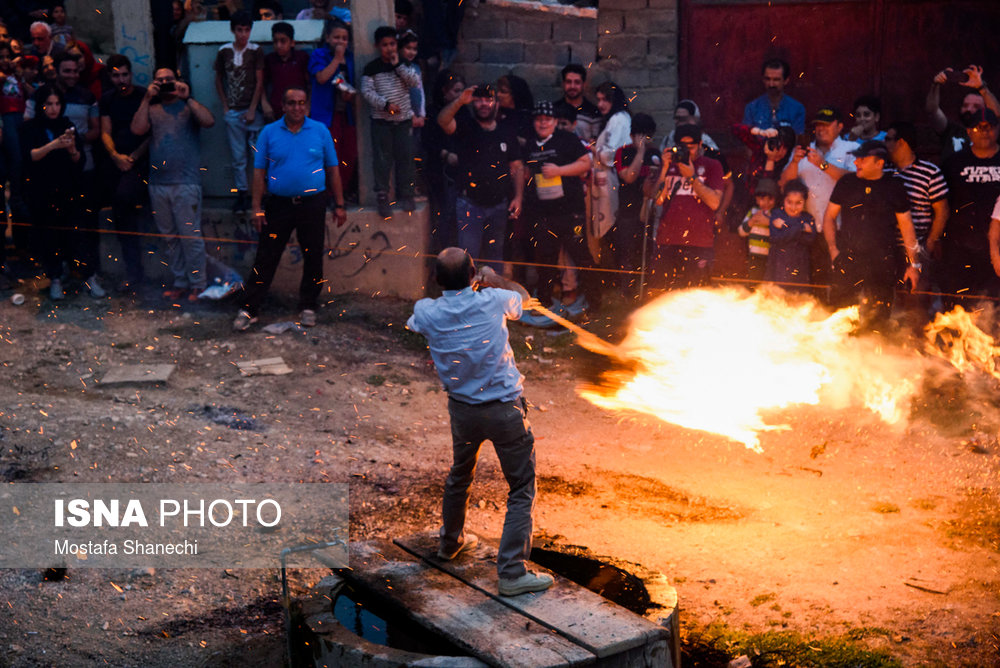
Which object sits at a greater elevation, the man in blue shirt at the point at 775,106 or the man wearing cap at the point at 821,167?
the man in blue shirt at the point at 775,106

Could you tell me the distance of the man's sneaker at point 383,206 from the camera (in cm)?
1192

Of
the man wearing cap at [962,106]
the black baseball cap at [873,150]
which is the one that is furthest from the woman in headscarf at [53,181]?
the man wearing cap at [962,106]

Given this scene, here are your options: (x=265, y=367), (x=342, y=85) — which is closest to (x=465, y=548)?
(x=265, y=367)

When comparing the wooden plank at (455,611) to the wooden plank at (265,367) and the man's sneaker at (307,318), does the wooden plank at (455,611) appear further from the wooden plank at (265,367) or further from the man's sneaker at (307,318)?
the man's sneaker at (307,318)

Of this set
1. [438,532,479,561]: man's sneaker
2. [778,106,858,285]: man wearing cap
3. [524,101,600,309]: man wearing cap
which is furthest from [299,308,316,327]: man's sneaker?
[438,532,479,561]: man's sneaker

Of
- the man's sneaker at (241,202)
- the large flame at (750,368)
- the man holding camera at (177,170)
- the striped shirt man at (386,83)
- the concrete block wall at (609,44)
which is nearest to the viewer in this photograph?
the large flame at (750,368)

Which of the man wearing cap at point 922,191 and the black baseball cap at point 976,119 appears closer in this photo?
the black baseball cap at point 976,119

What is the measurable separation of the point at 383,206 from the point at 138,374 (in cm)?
336

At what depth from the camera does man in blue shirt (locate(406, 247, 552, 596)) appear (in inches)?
225

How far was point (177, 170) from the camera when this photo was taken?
11.5m

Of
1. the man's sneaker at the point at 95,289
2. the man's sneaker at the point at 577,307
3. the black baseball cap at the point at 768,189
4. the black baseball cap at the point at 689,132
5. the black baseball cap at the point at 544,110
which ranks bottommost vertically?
the man's sneaker at the point at 577,307

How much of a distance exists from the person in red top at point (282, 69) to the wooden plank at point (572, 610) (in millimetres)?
6740

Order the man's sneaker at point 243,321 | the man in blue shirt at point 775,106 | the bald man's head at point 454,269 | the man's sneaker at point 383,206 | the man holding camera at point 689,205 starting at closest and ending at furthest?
the bald man's head at point 454,269
the man's sneaker at point 243,321
the man holding camera at point 689,205
the man in blue shirt at point 775,106
the man's sneaker at point 383,206

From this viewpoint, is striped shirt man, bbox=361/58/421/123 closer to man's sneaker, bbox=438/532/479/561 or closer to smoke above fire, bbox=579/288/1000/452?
smoke above fire, bbox=579/288/1000/452
